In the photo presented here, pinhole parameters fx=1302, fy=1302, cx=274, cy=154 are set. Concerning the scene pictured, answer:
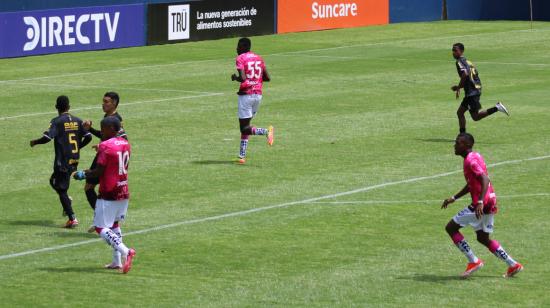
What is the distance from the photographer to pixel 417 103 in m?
31.6

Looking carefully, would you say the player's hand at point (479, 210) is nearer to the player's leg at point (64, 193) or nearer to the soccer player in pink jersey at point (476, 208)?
the soccer player in pink jersey at point (476, 208)

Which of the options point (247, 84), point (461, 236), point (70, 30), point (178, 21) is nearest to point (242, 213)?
point (461, 236)

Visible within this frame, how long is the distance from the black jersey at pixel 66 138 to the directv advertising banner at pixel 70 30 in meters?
22.6

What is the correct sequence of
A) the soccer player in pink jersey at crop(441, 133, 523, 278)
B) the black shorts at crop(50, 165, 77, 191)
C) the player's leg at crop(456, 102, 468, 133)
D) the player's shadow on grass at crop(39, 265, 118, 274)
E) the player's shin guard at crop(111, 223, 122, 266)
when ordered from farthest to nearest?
the player's leg at crop(456, 102, 468, 133) → the black shorts at crop(50, 165, 77, 191) → the player's shadow on grass at crop(39, 265, 118, 274) → the player's shin guard at crop(111, 223, 122, 266) → the soccer player in pink jersey at crop(441, 133, 523, 278)

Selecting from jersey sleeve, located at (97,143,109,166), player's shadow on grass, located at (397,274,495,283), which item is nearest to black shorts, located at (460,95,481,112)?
player's shadow on grass, located at (397,274,495,283)

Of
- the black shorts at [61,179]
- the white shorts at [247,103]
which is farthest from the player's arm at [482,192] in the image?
the white shorts at [247,103]

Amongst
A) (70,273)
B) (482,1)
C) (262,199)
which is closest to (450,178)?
(262,199)

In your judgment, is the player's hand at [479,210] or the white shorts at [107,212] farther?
the white shorts at [107,212]

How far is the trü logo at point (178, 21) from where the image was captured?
45.8m

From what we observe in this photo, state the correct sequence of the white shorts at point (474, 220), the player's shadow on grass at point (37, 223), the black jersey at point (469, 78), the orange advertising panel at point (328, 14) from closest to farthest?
1. the white shorts at point (474, 220)
2. the player's shadow on grass at point (37, 223)
3. the black jersey at point (469, 78)
4. the orange advertising panel at point (328, 14)

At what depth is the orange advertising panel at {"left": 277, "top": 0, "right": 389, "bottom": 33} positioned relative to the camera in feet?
167

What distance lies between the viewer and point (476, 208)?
14.5m

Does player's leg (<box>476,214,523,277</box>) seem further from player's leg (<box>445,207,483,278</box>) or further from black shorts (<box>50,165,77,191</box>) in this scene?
black shorts (<box>50,165,77,191</box>)

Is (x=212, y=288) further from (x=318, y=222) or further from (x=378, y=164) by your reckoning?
(x=378, y=164)
